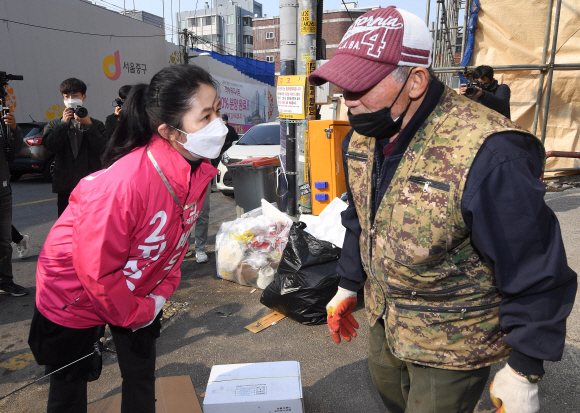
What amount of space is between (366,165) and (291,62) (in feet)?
13.3

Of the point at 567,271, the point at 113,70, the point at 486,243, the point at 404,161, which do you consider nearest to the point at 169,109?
the point at 404,161

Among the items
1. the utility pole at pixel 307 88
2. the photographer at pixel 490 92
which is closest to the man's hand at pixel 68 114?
the utility pole at pixel 307 88

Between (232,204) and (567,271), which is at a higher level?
(567,271)

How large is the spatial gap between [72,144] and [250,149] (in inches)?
167

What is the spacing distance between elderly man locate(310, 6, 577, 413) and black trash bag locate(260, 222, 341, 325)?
66.2 inches

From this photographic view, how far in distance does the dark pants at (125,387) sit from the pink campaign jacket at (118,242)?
0.59ft

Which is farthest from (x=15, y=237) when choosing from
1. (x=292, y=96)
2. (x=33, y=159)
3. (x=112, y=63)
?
(x=112, y=63)

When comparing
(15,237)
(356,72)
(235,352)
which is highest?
(356,72)

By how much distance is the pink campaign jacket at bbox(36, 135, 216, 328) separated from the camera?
1425mm

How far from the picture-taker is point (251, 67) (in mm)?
28312

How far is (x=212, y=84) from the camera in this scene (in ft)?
6.02

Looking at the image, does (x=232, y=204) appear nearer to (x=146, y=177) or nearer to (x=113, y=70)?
(x=146, y=177)

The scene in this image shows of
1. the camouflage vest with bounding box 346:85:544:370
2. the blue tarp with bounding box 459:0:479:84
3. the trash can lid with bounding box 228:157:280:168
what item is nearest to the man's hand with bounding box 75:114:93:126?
the trash can lid with bounding box 228:157:280:168

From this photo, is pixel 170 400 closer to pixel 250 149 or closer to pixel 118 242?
pixel 118 242
